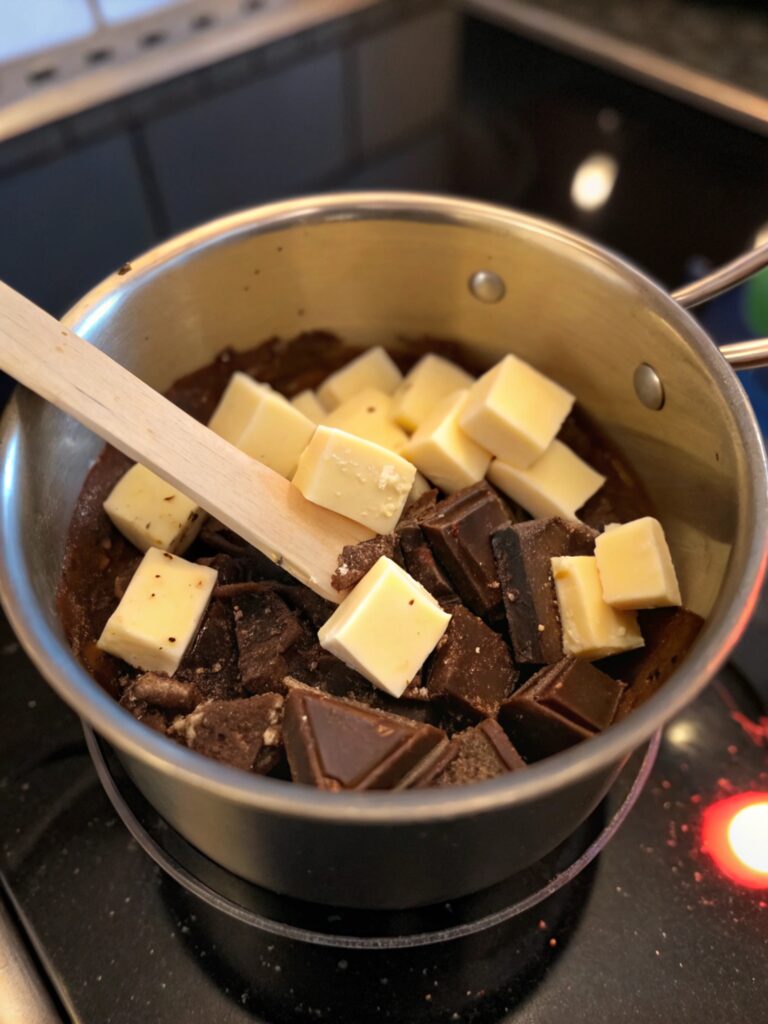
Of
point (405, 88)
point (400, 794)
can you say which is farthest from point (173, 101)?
point (400, 794)

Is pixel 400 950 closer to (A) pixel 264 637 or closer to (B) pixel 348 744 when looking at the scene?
(B) pixel 348 744

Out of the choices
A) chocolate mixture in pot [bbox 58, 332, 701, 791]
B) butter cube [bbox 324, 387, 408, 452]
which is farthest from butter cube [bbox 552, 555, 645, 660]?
butter cube [bbox 324, 387, 408, 452]

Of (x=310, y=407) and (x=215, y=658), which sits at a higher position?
(x=310, y=407)

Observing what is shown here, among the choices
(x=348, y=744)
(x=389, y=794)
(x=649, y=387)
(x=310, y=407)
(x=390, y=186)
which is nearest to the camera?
(x=389, y=794)

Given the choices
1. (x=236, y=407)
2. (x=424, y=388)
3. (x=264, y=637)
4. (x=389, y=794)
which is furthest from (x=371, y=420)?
(x=389, y=794)

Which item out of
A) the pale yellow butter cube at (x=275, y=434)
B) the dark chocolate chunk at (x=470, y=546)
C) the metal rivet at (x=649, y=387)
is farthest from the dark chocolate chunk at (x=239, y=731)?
the metal rivet at (x=649, y=387)

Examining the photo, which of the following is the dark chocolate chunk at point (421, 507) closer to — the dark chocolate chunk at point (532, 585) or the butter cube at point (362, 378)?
the dark chocolate chunk at point (532, 585)
